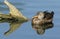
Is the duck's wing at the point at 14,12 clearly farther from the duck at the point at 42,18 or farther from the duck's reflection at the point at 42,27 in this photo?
the duck's reflection at the point at 42,27

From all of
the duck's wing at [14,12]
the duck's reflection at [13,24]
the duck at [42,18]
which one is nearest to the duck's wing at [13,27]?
the duck's reflection at [13,24]

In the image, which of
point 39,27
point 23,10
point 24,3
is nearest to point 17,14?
point 39,27

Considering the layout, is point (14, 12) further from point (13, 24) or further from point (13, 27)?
point (13, 27)

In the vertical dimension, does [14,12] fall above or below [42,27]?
above

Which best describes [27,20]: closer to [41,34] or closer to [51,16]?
[51,16]

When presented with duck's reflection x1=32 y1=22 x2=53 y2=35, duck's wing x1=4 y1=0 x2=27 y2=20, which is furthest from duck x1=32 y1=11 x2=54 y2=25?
duck's wing x1=4 y1=0 x2=27 y2=20

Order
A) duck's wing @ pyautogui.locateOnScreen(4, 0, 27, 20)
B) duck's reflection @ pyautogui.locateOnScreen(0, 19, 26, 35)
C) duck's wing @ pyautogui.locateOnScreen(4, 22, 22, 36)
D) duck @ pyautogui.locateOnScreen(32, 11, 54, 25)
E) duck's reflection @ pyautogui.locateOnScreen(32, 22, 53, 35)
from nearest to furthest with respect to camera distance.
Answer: duck's wing @ pyautogui.locateOnScreen(4, 22, 22, 36)
duck's reflection @ pyautogui.locateOnScreen(32, 22, 53, 35)
duck's reflection @ pyautogui.locateOnScreen(0, 19, 26, 35)
duck @ pyautogui.locateOnScreen(32, 11, 54, 25)
duck's wing @ pyautogui.locateOnScreen(4, 0, 27, 20)

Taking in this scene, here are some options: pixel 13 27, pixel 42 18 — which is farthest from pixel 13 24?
pixel 42 18

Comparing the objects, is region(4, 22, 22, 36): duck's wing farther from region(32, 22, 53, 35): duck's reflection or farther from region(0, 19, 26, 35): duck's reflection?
region(32, 22, 53, 35): duck's reflection

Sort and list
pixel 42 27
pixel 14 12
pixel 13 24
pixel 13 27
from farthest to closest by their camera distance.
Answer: pixel 14 12
pixel 13 24
pixel 13 27
pixel 42 27

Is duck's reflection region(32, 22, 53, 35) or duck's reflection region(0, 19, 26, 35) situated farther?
duck's reflection region(0, 19, 26, 35)

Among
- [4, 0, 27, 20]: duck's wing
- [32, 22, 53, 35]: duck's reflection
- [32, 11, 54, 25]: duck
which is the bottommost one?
[32, 22, 53, 35]: duck's reflection
